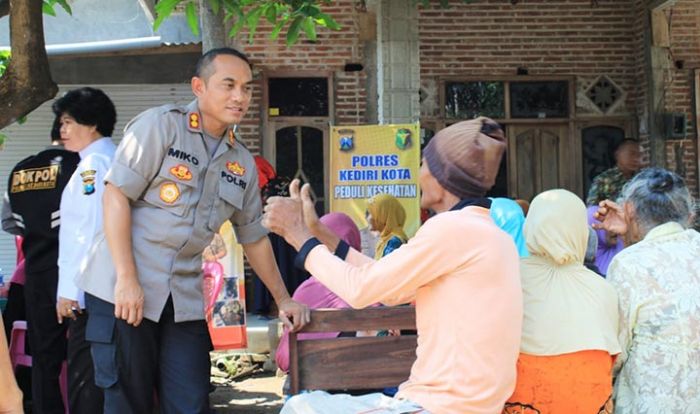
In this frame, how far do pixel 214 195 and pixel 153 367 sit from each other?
70 cm

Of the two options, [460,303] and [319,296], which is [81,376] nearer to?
[319,296]

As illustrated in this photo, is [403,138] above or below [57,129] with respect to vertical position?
above

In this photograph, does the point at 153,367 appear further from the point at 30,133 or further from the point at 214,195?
the point at 30,133

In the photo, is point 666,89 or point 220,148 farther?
point 666,89

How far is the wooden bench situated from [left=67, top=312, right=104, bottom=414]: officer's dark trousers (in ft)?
4.06

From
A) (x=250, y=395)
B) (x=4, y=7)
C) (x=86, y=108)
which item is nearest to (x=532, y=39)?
(x=250, y=395)

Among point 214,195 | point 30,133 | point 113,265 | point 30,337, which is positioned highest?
point 30,133

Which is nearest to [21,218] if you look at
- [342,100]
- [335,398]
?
[335,398]

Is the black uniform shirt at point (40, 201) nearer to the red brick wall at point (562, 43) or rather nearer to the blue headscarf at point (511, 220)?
the blue headscarf at point (511, 220)

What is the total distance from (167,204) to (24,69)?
2358mm

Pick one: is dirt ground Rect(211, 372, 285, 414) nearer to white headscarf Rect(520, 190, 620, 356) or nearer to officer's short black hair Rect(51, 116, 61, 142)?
officer's short black hair Rect(51, 116, 61, 142)

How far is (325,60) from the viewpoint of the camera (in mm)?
9898

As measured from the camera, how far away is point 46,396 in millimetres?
4820

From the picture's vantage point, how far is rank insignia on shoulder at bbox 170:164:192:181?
10.1 feet
